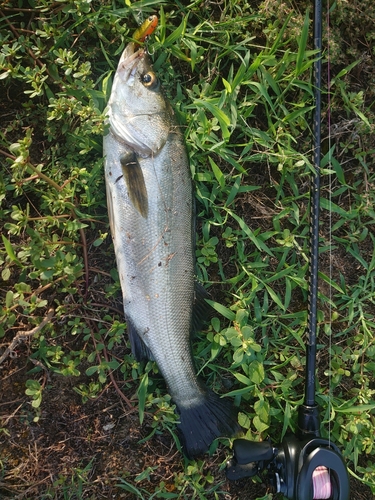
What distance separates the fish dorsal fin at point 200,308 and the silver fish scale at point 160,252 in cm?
8

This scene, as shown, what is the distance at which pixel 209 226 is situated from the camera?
276 cm

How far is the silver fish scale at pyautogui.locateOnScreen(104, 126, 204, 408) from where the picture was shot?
2479 mm

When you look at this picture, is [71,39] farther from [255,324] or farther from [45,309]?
[255,324]

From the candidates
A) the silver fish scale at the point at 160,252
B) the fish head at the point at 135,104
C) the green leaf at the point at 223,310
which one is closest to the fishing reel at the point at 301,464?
the silver fish scale at the point at 160,252

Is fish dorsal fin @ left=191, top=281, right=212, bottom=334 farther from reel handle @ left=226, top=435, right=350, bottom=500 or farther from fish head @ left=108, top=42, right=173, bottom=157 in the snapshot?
fish head @ left=108, top=42, right=173, bottom=157

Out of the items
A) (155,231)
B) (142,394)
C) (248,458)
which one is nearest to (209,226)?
(155,231)

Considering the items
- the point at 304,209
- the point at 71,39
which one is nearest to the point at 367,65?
the point at 304,209

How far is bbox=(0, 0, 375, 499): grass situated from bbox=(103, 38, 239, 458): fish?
12cm

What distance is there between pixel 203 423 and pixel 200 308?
0.69m

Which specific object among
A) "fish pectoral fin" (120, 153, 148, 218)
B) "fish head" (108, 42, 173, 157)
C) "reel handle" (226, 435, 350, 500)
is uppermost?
"fish head" (108, 42, 173, 157)

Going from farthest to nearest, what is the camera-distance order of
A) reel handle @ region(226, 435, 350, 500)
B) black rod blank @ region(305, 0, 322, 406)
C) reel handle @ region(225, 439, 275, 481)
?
black rod blank @ region(305, 0, 322, 406)
reel handle @ region(225, 439, 275, 481)
reel handle @ region(226, 435, 350, 500)

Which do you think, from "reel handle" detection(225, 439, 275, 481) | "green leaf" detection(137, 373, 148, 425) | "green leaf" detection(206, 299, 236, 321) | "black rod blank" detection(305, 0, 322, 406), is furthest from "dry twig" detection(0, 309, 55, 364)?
"black rod blank" detection(305, 0, 322, 406)

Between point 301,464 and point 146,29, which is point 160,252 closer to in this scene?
point 146,29

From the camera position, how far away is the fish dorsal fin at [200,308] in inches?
105
